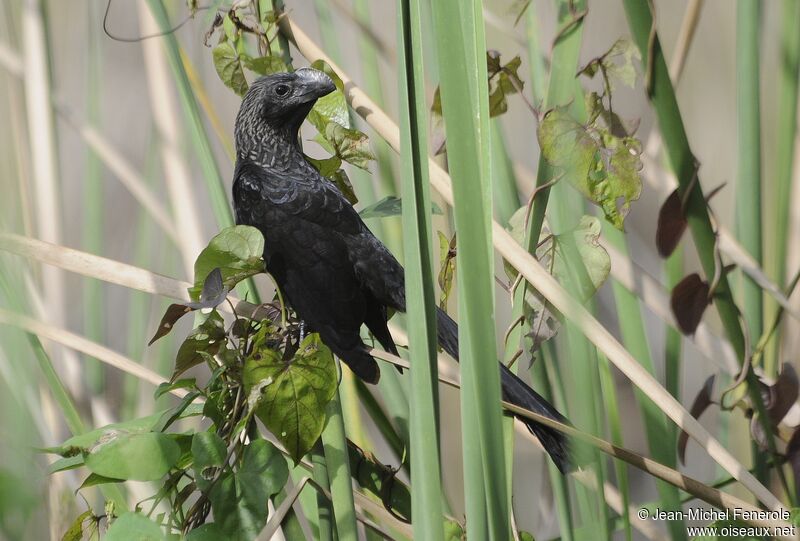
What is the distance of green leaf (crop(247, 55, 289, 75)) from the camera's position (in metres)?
0.89

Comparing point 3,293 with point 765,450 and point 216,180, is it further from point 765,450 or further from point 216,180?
point 765,450

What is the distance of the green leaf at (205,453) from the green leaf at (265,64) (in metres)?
0.45

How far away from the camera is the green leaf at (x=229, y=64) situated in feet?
3.05

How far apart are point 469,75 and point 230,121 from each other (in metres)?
1.25

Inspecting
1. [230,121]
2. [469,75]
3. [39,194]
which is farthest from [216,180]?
[230,121]

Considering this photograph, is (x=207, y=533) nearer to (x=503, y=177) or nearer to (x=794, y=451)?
(x=503, y=177)

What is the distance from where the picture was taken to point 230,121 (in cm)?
167

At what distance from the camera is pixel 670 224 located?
80cm

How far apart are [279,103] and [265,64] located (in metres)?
0.15

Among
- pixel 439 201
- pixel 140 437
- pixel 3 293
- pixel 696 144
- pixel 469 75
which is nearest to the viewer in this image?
pixel 469 75

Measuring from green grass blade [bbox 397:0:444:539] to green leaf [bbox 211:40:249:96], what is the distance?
476mm

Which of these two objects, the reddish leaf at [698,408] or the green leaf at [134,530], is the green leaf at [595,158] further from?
the green leaf at [134,530]

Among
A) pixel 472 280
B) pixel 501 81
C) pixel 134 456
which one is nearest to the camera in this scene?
pixel 472 280

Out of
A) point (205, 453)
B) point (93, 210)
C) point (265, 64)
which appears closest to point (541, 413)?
point (205, 453)
